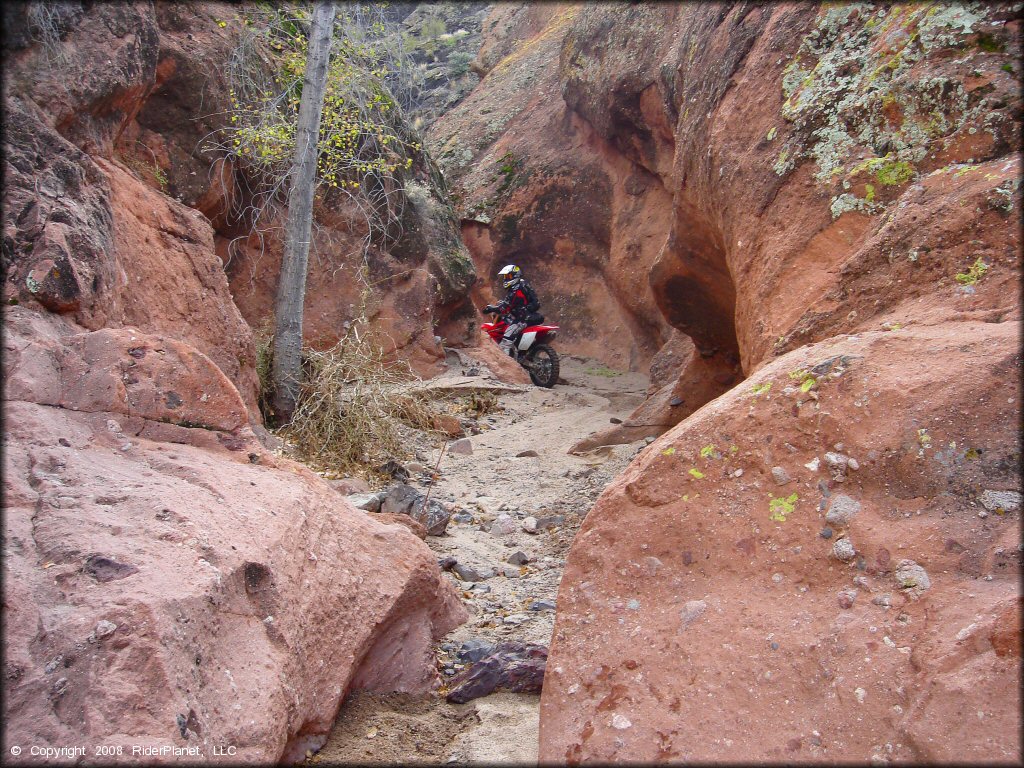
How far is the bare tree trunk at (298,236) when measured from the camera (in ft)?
19.3

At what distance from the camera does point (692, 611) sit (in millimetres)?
1907

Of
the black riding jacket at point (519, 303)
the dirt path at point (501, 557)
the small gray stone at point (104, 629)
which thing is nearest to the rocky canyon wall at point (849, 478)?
the dirt path at point (501, 557)

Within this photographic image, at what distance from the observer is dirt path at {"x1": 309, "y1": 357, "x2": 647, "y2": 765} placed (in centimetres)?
216

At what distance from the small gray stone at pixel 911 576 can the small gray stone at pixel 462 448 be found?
4.56 meters

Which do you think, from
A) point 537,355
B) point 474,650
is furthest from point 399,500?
point 537,355

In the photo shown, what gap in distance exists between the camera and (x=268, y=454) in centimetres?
281

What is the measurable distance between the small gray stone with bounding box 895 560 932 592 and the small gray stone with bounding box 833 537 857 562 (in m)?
0.11

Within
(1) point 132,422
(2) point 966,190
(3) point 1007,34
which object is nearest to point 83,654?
(1) point 132,422

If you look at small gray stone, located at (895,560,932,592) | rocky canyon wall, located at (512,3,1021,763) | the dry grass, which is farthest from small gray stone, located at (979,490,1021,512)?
the dry grass

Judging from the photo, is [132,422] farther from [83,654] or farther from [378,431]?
[378,431]

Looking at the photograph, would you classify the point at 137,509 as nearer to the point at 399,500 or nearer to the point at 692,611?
the point at 692,611

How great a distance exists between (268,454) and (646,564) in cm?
148

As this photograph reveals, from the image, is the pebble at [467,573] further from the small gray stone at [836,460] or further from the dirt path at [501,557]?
the small gray stone at [836,460]

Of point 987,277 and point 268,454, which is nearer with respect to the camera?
point 987,277
